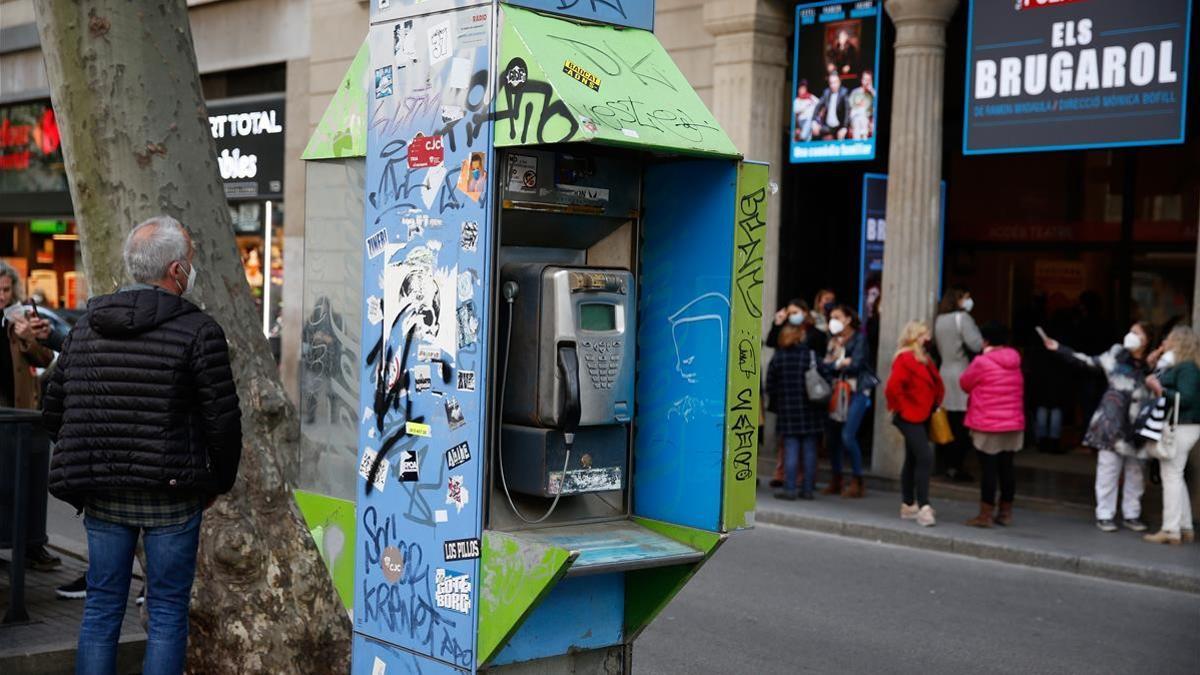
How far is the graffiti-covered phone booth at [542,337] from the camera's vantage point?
15.4 ft

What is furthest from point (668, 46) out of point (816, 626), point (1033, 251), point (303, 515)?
point (303, 515)

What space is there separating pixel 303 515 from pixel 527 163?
1.82 metres

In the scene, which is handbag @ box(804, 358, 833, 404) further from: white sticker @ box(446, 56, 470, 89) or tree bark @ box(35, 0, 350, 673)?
white sticker @ box(446, 56, 470, 89)

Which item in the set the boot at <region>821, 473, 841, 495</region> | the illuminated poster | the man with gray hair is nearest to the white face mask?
the illuminated poster

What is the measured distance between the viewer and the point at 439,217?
16.0 feet

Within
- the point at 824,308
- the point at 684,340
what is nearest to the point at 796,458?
the point at 824,308

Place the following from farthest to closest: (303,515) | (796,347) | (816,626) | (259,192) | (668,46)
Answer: (259,192), (668,46), (796,347), (816,626), (303,515)

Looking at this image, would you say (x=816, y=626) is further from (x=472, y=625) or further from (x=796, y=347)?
(x=796, y=347)

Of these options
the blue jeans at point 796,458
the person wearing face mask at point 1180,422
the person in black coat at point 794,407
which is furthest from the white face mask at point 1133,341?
the blue jeans at point 796,458

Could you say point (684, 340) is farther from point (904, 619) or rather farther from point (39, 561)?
point (39, 561)

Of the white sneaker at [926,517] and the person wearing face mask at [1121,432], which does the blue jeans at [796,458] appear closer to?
the white sneaker at [926,517]

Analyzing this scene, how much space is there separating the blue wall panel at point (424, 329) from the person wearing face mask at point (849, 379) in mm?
8375

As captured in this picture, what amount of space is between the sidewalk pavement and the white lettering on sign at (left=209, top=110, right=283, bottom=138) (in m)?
11.3

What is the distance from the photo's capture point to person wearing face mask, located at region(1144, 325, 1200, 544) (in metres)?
11.1
